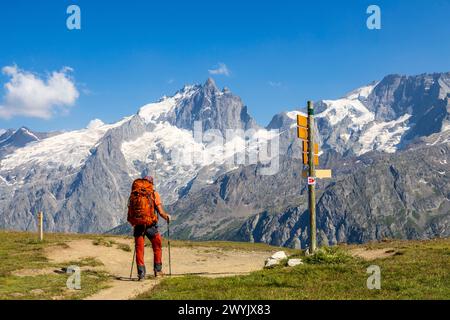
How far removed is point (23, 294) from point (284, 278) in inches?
420

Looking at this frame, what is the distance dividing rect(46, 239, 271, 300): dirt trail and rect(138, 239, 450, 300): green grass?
176cm

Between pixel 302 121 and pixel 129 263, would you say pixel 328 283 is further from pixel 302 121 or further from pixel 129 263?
pixel 129 263

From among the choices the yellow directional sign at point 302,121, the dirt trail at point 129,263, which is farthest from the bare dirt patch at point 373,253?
the yellow directional sign at point 302,121

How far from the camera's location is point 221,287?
66.3 ft

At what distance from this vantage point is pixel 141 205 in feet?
81.9

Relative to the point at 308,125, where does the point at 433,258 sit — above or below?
below

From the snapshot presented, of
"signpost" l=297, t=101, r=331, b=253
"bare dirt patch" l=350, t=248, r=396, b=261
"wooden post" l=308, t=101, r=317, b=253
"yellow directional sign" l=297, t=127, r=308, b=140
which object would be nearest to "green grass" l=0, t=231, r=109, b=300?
"wooden post" l=308, t=101, r=317, b=253

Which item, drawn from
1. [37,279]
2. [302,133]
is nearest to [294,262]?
[302,133]

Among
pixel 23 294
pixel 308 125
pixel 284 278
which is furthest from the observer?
pixel 308 125

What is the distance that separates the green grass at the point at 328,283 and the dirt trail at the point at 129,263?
→ 69.2 inches

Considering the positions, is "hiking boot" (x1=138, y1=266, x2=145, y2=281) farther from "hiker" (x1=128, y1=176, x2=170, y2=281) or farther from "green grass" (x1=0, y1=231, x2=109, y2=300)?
"green grass" (x1=0, y1=231, x2=109, y2=300)

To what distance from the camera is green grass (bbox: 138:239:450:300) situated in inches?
689
